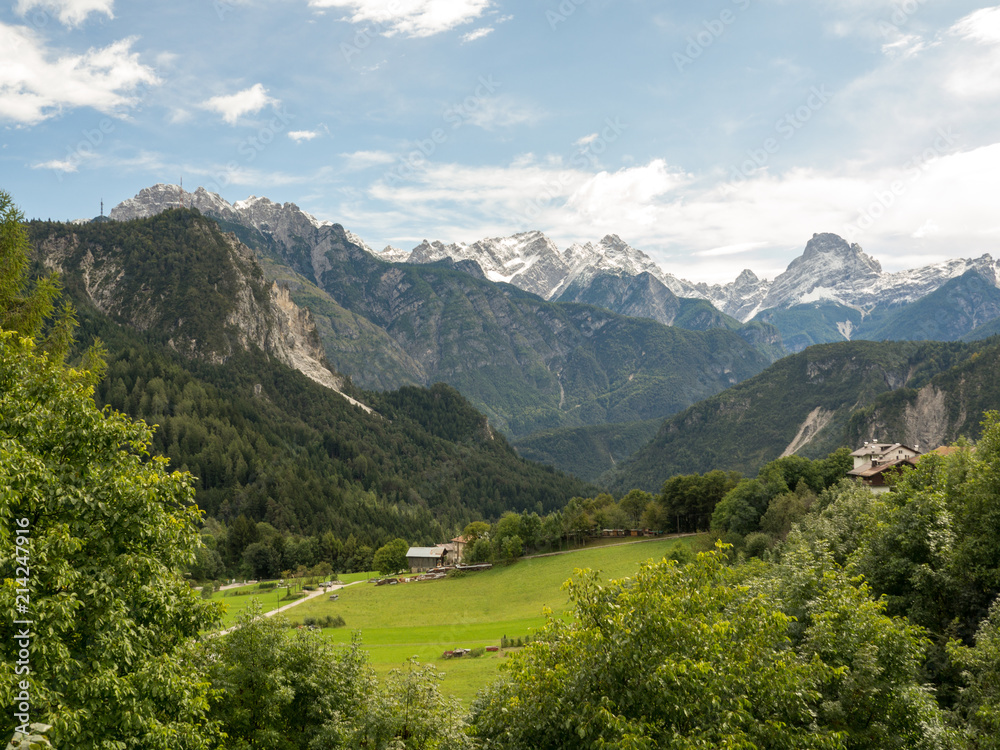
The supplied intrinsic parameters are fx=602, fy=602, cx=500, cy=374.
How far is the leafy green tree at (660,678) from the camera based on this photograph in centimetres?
1806

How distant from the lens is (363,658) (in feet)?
94.6

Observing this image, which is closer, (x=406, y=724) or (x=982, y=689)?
(x=406, y=724)

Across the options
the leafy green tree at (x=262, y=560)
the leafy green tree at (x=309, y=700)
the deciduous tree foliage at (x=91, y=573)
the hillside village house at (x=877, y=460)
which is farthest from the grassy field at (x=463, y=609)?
the leafy green tree at (x=262, y=560)

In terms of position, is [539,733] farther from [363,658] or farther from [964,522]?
[964,522]

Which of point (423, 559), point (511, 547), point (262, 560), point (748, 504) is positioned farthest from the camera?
point (262, 560)

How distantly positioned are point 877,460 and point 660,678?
105 m

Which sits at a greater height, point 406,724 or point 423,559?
point 406,724

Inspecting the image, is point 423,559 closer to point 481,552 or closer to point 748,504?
point 481,552

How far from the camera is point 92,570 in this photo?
16.6m

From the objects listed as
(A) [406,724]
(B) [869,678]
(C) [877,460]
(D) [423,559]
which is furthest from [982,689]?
(D) [423,559]

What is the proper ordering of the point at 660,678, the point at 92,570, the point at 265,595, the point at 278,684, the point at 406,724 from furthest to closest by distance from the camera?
1. the point at 265,595
2. the point at 278,684
3. the point at 406,724
4. the point at 660,678
5. the point at 92,570

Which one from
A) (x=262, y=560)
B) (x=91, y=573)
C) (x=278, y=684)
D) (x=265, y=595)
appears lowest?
(x=262, y=560)

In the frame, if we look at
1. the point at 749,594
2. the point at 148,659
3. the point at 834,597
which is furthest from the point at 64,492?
the point at 749,594

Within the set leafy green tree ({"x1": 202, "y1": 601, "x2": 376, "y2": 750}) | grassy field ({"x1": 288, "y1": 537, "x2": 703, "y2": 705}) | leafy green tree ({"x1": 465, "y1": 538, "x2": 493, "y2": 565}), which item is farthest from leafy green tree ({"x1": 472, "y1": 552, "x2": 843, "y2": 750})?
leafy green tree ({"x1": 465, "y1": 538, "x2": 493, "y2": 565})
